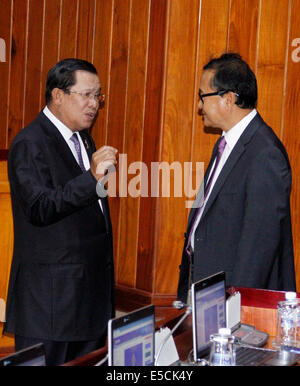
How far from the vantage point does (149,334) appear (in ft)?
5.59

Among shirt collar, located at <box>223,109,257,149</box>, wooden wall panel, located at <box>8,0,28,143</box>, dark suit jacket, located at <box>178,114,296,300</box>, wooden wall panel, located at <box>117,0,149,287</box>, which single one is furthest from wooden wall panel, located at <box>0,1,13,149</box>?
dark suit jacket, located at <box>178,114,296,300</box>

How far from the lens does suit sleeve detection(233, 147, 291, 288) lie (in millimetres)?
2691

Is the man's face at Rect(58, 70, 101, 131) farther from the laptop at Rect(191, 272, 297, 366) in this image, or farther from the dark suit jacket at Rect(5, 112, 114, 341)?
the laptop at Rect(191, 272, 297, 366)

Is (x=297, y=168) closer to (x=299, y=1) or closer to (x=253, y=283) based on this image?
(x=299, y=1)

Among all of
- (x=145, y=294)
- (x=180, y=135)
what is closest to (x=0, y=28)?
(x=180, y=135)

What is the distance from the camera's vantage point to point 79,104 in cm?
285

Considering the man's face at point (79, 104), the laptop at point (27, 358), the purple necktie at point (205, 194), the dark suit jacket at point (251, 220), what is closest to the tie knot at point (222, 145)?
the purple necktie at point (205, 194)

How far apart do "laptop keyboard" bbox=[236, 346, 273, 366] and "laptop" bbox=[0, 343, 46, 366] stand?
72 centimetres

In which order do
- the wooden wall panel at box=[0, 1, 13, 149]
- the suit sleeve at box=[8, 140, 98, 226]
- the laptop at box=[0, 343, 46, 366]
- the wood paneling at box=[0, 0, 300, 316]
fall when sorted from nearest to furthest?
1. the laptop at box=[0, 343, 46, 366]
2. the suit sleeve at box=[8, 140, 98, 226]
3. the wood paneling at box=[0, 0, 300, 316]
4. the wooden wall panel at box=[0, 1, 13, 149]

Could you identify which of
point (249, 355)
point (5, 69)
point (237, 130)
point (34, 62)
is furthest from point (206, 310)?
point (5, 69)

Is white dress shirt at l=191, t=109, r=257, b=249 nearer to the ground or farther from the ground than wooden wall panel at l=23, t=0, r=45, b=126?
nearer to the ground

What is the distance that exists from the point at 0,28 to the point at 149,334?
4396 mm

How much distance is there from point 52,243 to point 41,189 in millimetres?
224

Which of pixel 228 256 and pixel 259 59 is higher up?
pixel 259 59
